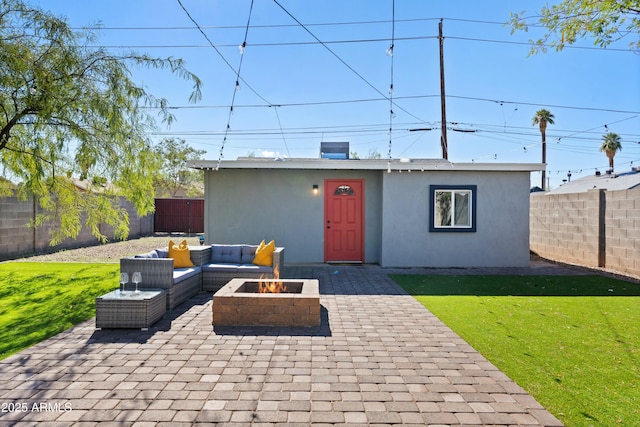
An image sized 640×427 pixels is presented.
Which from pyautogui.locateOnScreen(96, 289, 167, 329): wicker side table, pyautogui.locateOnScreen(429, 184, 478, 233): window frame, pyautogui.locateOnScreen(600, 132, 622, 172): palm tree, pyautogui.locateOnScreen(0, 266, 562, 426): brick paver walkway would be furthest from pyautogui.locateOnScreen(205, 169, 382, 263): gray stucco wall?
pyautogui.locateOnScreen(600, 132, 622, 172): palm tree

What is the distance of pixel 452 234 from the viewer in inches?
366

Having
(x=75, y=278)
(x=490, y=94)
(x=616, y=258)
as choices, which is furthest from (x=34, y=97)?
(x=490, y=94)

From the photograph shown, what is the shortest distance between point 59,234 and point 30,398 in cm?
608

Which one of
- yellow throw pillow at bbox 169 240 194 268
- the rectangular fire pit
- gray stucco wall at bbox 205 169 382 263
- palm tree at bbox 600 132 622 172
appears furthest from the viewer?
palm tree at bbox 600 132 622 172

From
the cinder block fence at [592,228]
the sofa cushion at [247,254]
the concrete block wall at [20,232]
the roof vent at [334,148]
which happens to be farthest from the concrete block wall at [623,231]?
the concrete block wall at [20,232]

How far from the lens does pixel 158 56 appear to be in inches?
282

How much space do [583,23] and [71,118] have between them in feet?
25.8

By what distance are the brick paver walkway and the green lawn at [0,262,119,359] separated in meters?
0.37

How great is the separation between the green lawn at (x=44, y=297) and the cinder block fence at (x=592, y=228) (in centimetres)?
1090

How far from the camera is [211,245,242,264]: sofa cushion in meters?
6.86

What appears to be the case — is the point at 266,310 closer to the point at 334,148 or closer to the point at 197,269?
the point at 197,269

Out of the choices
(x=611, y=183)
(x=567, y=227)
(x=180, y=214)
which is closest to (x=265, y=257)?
(x=567, y=227)

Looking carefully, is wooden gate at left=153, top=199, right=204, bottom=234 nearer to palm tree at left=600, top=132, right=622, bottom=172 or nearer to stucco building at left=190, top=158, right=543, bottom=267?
stucco building at left=190, top=158, right=543, bottom=267

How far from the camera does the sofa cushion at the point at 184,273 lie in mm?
5406
